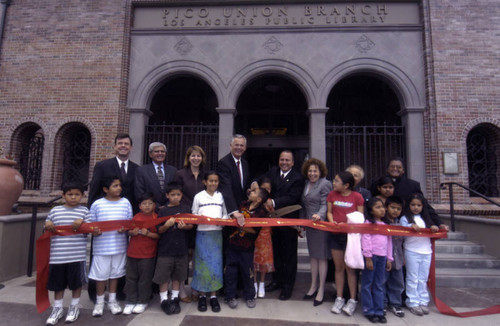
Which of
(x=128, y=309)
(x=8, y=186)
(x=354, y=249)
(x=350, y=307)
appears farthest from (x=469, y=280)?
(x=8, y=186)

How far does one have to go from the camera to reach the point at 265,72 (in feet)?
23.2

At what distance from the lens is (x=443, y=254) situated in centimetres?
496

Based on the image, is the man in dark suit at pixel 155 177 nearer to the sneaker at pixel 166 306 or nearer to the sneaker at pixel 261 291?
the sneaker at pixel 166 306

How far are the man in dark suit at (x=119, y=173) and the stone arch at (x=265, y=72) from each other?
3.71m

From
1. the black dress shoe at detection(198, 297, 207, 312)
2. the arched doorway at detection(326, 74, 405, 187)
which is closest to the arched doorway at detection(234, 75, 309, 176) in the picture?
the arched doorway at detection(326, 74, 405, 187)

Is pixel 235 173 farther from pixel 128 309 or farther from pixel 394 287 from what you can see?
pixel 394 287

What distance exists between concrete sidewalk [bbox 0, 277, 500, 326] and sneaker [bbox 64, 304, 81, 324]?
0.06 meters

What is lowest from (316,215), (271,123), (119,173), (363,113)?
(316,215)

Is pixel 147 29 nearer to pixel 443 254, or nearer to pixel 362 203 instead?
pixel 362 203

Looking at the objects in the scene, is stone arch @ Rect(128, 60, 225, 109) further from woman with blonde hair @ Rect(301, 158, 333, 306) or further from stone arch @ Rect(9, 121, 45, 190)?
woman with blonde hair @ Rect(301, 158, 333, 306)

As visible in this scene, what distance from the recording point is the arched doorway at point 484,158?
6641 mm

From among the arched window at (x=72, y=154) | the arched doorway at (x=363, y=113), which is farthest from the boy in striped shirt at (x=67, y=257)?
the arched doorway at (x=363, y=113)

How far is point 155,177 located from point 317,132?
4.43m

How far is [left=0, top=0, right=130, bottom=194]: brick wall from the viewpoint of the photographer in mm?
7016
